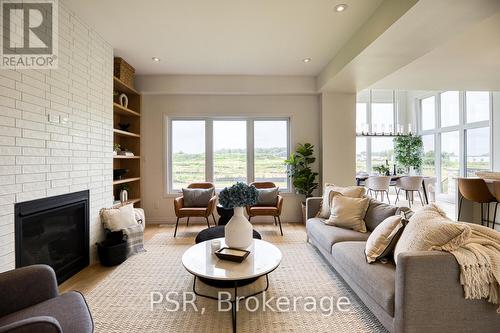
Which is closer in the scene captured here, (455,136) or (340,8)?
(340,8)

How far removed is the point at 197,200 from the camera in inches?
165

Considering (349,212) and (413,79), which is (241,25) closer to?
(349,212)

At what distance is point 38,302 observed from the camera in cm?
143

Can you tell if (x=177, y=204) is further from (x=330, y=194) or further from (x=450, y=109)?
(x=450, y=109)

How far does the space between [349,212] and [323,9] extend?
226 cm

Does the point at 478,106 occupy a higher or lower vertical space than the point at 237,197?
higher

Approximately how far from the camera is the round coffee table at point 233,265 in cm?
177

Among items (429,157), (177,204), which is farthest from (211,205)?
(429,157)

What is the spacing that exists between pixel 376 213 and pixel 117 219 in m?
3.18

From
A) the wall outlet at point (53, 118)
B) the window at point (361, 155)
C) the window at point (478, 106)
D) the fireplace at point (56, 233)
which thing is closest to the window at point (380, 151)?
the window at point (361, 155)

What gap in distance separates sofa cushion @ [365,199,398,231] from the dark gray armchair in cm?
261

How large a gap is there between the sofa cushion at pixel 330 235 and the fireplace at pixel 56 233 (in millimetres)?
2794

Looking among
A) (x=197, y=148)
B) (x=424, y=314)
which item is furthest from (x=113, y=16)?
(x=424, y=314)

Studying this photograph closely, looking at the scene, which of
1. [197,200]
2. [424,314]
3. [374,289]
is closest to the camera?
[424,314]
